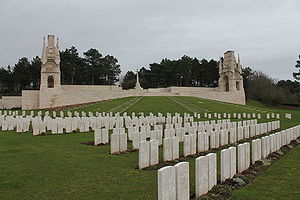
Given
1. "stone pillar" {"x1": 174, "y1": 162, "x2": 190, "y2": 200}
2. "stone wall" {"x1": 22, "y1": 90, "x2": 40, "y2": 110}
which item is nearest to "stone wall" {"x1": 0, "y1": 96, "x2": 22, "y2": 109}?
Result: "stone wall" {"x1": 22, "y1": 90, "x2": 40, "y2": 110}

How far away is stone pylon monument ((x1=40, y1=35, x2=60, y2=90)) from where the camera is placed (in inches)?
1774

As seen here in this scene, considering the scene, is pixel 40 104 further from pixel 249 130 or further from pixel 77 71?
pixel 249 130

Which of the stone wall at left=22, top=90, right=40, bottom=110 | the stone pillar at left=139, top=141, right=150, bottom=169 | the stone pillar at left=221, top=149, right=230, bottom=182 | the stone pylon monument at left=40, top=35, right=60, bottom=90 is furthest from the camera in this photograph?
the stone pylon monument at left=40, top=35, right=60, bottom=90

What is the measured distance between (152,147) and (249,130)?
270 inches

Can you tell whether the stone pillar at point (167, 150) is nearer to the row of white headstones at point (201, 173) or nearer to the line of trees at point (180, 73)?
the row of white headstones at point (201, 173)

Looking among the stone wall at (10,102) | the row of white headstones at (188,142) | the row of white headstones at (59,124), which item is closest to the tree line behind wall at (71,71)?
the stone wall at (10,102)

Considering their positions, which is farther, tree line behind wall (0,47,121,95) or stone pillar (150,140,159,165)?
tree line behind wall (0,47,121,95)

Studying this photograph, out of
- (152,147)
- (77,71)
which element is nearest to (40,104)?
(77,71)

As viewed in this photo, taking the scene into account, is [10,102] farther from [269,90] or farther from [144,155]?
[269,90]

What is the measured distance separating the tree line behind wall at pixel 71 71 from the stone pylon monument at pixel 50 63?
15.5 m

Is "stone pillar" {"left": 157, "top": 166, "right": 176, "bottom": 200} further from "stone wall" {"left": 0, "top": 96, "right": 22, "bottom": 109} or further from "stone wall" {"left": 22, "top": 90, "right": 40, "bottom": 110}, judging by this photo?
"stone wall" {"left": 0, "top": 96, "right": 22, "bottom": 109}

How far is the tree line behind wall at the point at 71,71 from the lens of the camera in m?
60.2

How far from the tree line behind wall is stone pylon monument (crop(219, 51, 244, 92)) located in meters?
A: 26.9

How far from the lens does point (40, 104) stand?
4338 cm
